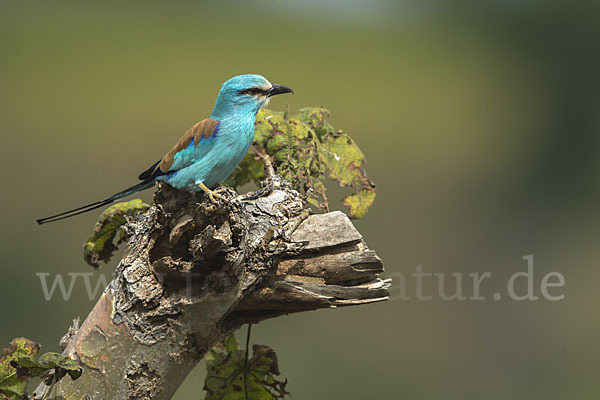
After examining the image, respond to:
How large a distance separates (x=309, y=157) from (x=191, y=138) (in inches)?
17.1

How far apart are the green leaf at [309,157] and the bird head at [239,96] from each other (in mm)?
255

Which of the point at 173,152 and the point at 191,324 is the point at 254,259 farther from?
the point at 173,152

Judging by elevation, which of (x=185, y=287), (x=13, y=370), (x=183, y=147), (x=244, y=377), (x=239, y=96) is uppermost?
(x=239, y=96)

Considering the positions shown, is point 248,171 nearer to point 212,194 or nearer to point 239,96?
point 239,96

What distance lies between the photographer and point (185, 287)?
1.40 meters

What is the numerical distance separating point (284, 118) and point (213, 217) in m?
0.70

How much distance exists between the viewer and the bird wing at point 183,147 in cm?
152

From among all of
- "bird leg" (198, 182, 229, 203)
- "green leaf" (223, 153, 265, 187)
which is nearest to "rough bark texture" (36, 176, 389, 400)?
"bird leg" (198, 182, 229, 203)

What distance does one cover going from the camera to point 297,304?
4.98 feet

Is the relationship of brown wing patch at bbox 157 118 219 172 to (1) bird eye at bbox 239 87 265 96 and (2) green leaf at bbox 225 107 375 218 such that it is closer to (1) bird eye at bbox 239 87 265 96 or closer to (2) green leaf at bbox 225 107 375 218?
(1) bird eye at bbox 239 87 265 96

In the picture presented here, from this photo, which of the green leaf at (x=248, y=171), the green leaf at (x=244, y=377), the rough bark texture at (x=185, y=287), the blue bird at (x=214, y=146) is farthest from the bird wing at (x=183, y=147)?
the green leaf at (x=244, y=377)

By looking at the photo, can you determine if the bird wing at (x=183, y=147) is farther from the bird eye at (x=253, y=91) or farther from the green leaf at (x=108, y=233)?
the green leaf at (x=108, y=233)

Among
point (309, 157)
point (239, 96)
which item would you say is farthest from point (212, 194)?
point (309, 157)

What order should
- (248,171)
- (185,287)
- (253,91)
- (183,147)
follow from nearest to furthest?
(185,287), (183,147), (253,91), (248,171)
